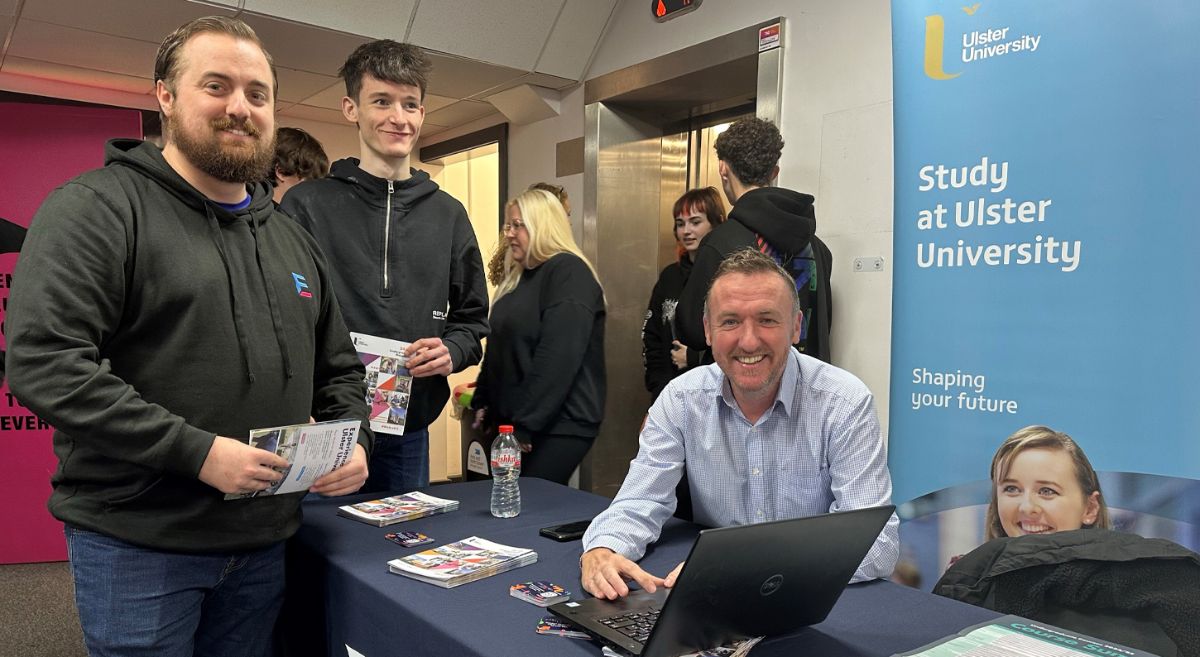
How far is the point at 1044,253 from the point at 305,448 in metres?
1.95

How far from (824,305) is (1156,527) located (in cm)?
115

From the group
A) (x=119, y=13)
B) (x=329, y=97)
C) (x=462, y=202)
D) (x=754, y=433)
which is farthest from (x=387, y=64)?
(x=462, y=202)

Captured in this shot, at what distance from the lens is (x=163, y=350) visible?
1300 millimetres

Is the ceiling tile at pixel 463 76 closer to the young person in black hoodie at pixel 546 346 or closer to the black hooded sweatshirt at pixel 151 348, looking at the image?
the young person in black hoodie at pixel 546 346

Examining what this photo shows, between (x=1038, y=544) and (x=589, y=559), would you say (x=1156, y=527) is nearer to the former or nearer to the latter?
(x=1038, y=544)

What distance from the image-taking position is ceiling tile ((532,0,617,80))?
4102 mm

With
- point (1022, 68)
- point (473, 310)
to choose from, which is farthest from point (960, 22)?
point (473, 310)

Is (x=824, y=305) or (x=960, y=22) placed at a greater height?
(x=960, y=22)

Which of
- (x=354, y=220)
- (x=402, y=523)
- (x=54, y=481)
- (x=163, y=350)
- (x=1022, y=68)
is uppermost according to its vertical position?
(x=1022, y=68)

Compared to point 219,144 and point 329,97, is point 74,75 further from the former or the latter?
point 219,144

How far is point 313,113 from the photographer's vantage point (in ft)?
16.9

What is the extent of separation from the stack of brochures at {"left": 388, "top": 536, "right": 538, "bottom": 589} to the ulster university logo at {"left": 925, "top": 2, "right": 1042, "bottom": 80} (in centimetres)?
189

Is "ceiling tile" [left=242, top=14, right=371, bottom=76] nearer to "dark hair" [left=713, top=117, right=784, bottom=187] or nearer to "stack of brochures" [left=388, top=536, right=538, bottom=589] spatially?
"dark hair" [left=713, top=117, right=784, bottom=187]

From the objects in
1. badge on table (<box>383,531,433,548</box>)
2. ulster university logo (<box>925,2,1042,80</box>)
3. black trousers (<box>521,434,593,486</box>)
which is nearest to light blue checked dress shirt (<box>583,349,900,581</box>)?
badge on table (<box>383,531,433,548</box>)
